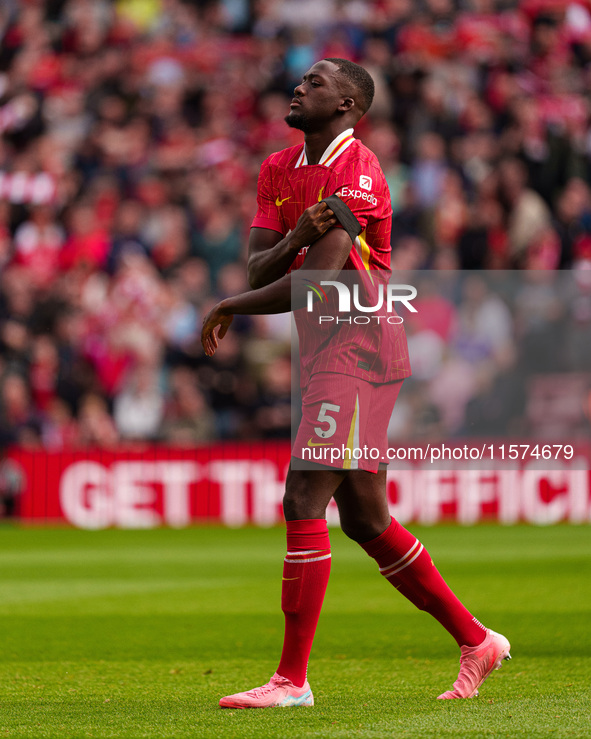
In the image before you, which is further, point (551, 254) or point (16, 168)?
point (16, 168)

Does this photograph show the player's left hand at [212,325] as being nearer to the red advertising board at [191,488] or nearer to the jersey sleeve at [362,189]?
the jersey sleeve at [362,189]

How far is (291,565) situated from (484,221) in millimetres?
10791

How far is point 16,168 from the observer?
683 inches

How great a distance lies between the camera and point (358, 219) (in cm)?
446

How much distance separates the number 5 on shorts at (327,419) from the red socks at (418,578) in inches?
18.8

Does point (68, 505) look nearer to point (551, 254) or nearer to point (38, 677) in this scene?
point (551, 254)

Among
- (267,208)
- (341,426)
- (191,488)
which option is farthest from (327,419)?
(191,488)

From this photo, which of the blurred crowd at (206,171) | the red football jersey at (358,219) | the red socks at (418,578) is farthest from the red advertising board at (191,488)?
the red football jersey at (358,219)

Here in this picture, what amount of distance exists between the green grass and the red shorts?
0.85m

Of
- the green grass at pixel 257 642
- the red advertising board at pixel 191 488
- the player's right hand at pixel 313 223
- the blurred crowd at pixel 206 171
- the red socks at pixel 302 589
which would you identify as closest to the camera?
the green grass at pixel 257 642

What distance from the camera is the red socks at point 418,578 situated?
4652mm

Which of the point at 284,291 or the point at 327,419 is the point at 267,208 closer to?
the point at 284,291

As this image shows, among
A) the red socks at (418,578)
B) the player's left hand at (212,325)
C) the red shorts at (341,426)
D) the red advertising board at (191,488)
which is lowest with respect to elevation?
the red advertising board at (191,488)

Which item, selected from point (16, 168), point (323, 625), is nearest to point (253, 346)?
point (16, 168)
